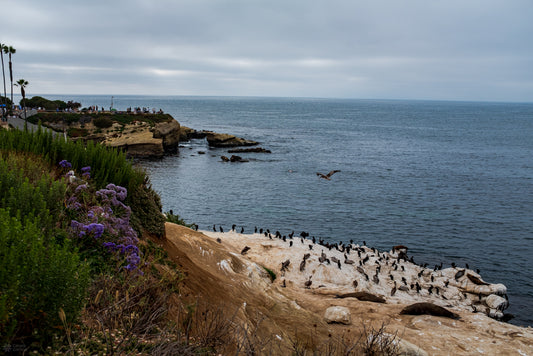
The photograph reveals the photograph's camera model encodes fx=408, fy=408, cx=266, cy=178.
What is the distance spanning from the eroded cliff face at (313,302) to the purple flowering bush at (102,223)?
158cm

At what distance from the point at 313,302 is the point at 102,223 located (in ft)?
30.8

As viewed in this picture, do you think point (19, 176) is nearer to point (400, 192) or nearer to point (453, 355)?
point (453, 355)

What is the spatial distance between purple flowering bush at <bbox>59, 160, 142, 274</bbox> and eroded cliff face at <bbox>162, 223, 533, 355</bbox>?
1.58 metres

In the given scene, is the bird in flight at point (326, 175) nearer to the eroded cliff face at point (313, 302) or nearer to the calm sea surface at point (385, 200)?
the calm sea surface at point (385, 200)

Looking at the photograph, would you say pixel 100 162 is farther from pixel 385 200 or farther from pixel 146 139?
pixel 146 139

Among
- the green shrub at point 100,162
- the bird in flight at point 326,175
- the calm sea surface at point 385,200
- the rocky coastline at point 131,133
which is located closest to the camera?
the green shrub at point 100,162

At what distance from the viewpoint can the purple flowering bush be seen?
6773 millimetres

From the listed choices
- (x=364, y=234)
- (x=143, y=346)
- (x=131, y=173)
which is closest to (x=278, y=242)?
(x=364, y=234)

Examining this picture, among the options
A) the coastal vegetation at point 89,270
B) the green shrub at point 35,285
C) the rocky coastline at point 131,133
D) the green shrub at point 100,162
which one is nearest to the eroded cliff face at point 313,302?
the coastal vegetation at point 89,270

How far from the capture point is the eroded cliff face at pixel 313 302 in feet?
29.8

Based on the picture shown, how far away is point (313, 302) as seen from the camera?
14.6m

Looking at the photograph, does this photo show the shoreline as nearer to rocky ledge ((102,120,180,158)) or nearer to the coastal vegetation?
the coastal vegetation

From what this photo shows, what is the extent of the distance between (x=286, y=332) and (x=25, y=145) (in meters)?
7.55

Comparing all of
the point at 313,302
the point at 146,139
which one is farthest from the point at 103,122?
the point at 313,302
